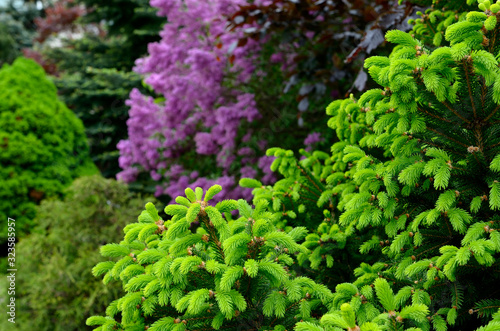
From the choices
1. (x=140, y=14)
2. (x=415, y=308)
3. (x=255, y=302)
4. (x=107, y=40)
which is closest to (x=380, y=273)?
(x=415, y=308)

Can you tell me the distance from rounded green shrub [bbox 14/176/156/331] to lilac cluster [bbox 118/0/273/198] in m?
1.14

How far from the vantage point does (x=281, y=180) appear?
215cm

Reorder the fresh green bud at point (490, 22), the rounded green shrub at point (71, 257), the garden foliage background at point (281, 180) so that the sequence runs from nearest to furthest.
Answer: the fresh green bud at point (490, 22) → the garden foliage background at point (281, 180) → the rounded green shrub at point (71, 257)

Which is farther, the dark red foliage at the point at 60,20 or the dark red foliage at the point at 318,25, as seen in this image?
the dark red foliage at the point at 60,20

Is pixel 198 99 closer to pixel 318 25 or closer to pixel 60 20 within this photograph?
pixel 318 25

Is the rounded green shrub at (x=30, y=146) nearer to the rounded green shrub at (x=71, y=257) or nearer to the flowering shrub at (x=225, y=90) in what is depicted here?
the flowering shrub at (x=225, y=90)

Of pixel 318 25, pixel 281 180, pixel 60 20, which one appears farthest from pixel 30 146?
pixel 60 20

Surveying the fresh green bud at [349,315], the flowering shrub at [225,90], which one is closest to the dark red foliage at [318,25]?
the flowering shrub at [225,90]

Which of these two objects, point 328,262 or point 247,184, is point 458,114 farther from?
point 247,184

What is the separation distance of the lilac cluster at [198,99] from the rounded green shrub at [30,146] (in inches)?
49.1

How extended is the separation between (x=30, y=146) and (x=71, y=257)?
2593 mm

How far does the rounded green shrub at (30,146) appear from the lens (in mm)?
5129

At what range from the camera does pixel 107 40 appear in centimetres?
1027

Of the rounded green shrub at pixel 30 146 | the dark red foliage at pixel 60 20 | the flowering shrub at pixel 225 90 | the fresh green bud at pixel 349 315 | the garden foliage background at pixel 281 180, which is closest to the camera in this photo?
the fresh green bud at pixel 349 315
